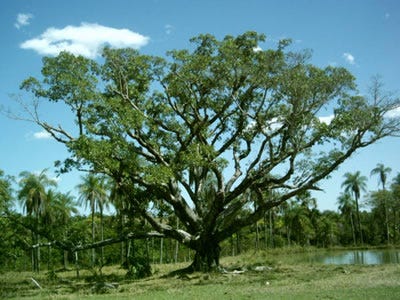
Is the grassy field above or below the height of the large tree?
below

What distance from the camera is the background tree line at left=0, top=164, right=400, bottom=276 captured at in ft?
75.7

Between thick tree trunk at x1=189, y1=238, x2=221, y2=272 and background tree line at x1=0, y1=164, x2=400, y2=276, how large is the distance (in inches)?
110

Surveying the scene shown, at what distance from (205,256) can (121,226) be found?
7439mm

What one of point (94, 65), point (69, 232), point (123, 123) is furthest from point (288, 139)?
point (69, 232)

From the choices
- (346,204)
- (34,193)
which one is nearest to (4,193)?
(34,193)

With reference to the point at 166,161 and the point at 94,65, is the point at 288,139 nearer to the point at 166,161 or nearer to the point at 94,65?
the point at 166,161

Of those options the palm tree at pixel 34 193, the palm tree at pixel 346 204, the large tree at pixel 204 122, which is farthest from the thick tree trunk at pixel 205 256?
the palm tree at pixel 346 204

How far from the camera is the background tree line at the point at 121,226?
23.1 meters

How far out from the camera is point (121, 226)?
29109 mm

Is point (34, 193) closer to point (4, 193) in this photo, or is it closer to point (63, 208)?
point (63, 208)

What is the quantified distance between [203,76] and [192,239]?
830cm

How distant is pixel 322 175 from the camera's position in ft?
74.4

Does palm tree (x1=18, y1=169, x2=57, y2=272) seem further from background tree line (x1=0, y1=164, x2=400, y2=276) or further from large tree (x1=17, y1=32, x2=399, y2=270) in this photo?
large tree (x1=17, y1=32, x2=399, y2=270)

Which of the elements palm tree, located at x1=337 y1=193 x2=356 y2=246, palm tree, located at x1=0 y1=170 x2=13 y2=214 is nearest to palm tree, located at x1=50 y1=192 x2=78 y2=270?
palm tree, located at x1=0 y1=170 x2=13 y2=214
